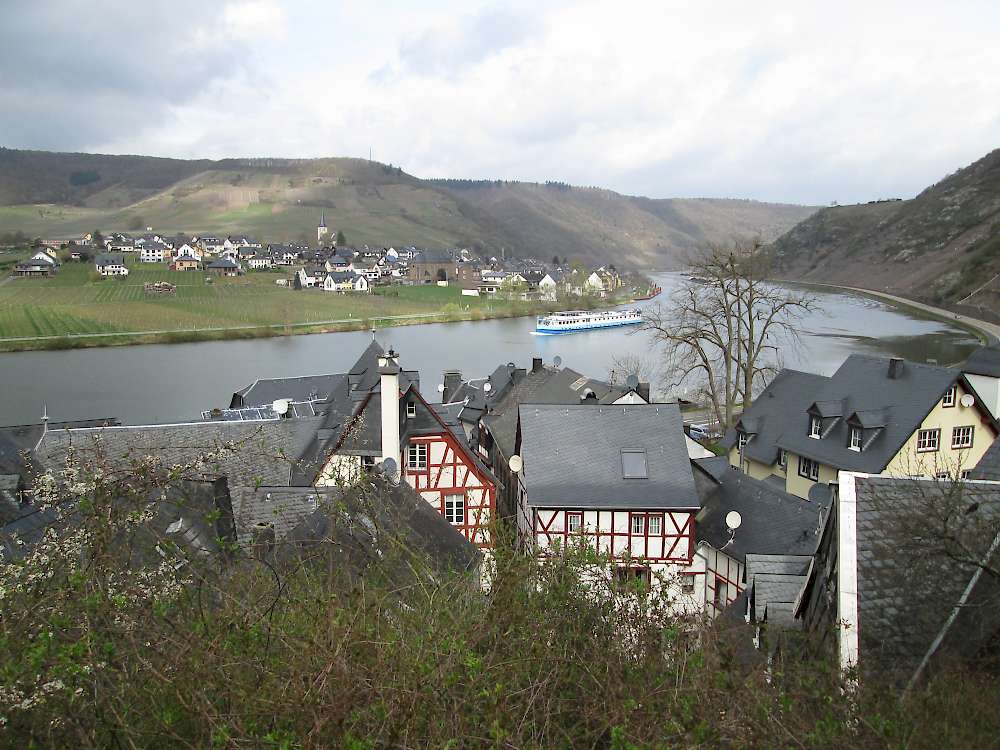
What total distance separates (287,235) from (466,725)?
129368 mm

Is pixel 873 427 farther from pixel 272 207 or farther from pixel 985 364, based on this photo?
pixel 272 207

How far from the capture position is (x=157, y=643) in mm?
3486

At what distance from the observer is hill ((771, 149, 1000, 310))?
219 feet

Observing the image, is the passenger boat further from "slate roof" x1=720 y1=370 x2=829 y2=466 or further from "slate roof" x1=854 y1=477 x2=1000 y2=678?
"slate roof" x1=854 y1=477 x2=1000 y2=678

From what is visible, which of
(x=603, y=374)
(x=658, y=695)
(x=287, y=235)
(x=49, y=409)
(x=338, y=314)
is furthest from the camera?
(x=287, y=235)

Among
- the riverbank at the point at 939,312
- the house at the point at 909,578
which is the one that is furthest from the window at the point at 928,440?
the riverbank at the point at 939,312

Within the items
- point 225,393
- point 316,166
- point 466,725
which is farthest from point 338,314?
point 316,166

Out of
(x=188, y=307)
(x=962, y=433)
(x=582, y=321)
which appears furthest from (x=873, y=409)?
(x=188, y=307)

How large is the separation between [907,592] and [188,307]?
6454 cm

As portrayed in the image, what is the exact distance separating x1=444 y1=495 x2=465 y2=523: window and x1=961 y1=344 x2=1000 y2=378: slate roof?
41.7 ft

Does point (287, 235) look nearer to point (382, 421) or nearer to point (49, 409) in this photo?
point (49, 409)

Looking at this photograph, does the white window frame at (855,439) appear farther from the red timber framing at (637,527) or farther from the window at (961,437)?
the red timber framing at (637,527)

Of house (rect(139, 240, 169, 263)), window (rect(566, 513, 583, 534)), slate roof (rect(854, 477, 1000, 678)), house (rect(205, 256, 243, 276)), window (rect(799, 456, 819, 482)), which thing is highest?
house (rect(139, 240, 169, 263))

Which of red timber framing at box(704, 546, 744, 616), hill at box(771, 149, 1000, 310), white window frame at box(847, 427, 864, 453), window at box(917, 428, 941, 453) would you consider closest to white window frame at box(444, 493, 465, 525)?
red timber framing at box(704, 546, 744, 616)
